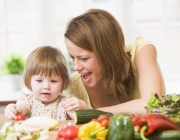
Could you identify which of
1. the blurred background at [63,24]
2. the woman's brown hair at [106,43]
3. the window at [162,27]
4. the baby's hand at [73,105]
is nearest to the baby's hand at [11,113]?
the baby's hand at [73,105]

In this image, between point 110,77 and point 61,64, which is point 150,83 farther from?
point 61,64

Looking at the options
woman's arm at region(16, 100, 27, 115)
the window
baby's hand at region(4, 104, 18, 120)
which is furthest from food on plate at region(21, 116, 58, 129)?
the window

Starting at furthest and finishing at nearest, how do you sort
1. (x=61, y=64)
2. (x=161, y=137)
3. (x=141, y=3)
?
(x=141, y=3) < (x=61, y=64) < (x=161, y=137)

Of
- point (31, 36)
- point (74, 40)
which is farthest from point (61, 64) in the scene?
point (31, 36)

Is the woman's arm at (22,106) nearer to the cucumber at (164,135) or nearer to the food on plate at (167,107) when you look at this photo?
the food on plate at (167,107)

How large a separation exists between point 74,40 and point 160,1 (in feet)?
7.63

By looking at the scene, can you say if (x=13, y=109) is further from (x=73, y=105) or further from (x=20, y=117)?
(x=73, y=105)

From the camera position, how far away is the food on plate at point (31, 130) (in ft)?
5.35

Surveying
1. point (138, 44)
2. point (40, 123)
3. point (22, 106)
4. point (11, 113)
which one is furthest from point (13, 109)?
point (138, 44)

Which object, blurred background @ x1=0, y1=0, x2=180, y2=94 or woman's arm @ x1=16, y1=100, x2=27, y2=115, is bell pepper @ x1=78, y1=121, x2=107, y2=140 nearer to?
woman's arm @ x1=16, y1=100, x2=27, y2=115

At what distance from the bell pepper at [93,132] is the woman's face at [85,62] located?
2.29 feet

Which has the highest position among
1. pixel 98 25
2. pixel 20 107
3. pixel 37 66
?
pixel 98 25

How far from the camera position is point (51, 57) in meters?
2.58

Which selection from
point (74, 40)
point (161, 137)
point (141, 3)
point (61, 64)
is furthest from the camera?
point (141, 3)
